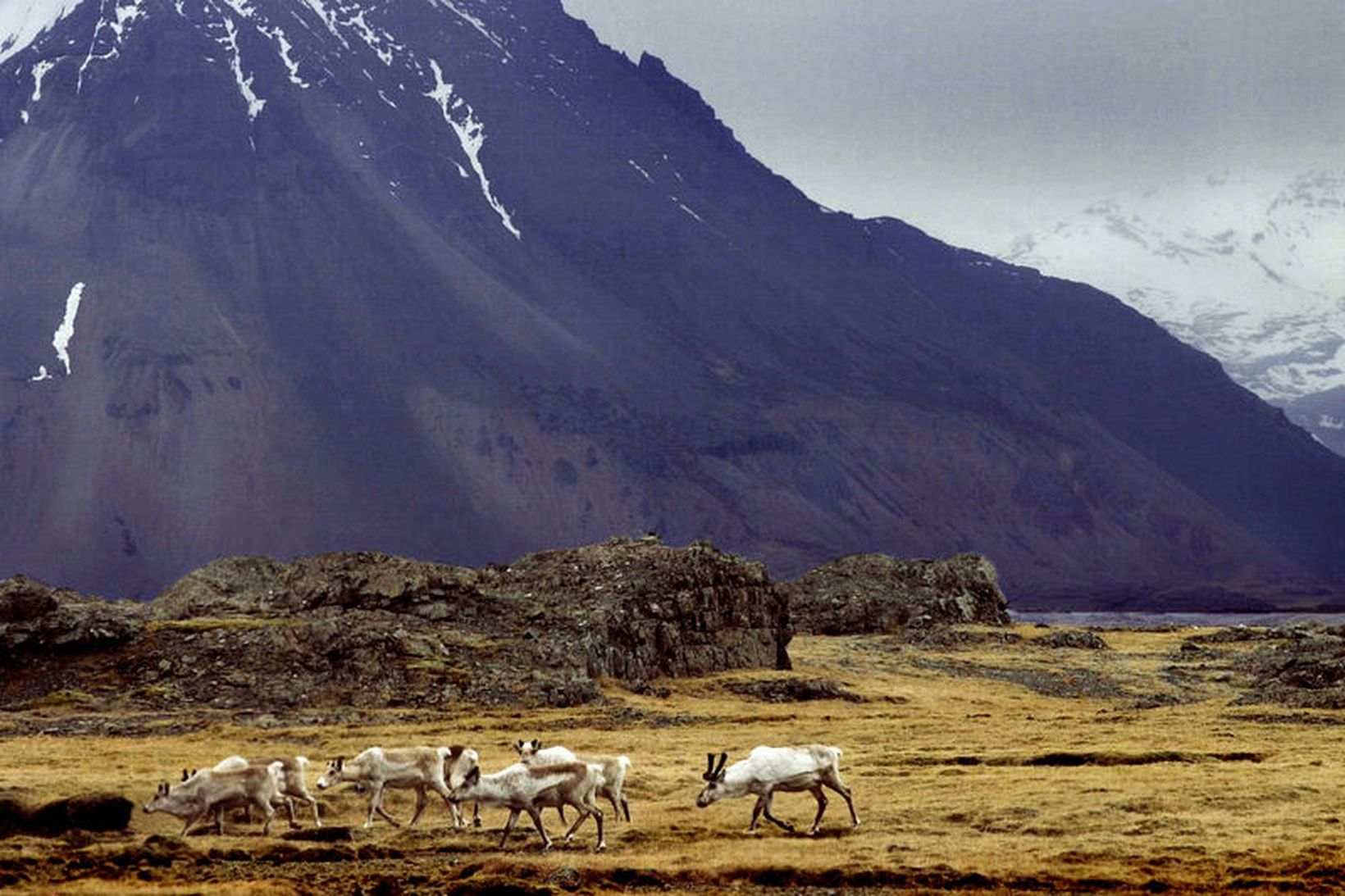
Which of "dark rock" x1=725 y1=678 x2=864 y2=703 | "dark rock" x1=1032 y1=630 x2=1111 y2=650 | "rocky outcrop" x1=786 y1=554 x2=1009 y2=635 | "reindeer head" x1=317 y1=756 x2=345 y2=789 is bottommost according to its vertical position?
"reindeer head" x1=317 y1=756 x2=345 y2=789

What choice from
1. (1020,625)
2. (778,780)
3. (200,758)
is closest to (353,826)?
(778,780)

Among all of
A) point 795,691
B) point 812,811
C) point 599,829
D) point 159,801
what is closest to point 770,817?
point 812,811

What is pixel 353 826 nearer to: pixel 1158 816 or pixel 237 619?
pixel 1158 816

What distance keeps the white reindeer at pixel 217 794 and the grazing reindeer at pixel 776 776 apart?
31.4ft

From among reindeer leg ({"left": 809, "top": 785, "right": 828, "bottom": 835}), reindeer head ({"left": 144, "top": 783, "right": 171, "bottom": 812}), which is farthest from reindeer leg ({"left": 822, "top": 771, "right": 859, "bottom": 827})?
reindeer head ({"left": 144, "top": 783, "right": 171, "bottom": 812})

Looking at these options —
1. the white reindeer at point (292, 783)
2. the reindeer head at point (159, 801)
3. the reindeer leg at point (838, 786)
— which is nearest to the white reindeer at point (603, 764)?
the reindeer leg at point (838, 786)

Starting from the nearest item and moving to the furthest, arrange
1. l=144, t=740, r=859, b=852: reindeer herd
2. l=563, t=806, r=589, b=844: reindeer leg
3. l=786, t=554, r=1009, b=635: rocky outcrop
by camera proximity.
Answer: l=563, t=806, r=589, b=844: reindeer leg → l=144, t=740, r=859, b=852: reindeer herd → l=786, t=554, r=1009, b=635: rocky outcrop

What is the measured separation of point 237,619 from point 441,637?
9858 millimetres

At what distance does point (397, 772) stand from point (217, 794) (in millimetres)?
4155

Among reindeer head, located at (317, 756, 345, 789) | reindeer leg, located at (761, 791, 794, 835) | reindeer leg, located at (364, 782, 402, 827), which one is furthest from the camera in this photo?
reindeer head, located at (317, 756, 345, 789)

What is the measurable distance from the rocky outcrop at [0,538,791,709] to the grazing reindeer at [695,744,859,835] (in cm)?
3348

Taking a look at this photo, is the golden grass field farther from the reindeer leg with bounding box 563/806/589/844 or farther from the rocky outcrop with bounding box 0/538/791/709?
the rocky outcrop with bounding box 0/538/791/709

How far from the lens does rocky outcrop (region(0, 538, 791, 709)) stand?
69812 mm

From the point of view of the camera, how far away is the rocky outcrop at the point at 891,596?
128125 mm
